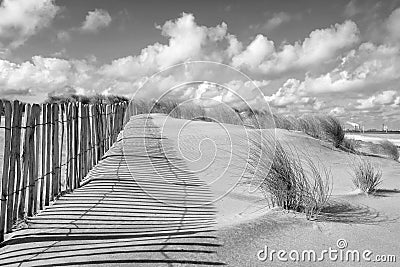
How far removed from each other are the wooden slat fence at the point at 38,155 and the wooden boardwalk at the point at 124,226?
0.20 meters

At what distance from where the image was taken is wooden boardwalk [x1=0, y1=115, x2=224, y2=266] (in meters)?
3.28

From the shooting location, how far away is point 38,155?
16.9 ft

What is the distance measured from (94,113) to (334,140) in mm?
10144

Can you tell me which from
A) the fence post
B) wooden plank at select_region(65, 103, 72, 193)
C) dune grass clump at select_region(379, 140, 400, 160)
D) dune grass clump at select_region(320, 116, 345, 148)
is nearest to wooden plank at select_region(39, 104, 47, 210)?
the fence post

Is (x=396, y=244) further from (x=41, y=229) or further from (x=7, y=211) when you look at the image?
(x=7, y=211)

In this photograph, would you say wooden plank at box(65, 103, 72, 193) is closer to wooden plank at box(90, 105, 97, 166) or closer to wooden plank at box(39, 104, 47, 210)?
wooden plank at box(39, 104, 47, 210)

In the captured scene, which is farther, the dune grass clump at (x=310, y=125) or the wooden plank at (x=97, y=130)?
the dune grass clump at (x=310, y=125)

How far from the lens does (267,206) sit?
16.4ft

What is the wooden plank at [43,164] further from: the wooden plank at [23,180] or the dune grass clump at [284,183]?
the dune grass clump at [284,183]

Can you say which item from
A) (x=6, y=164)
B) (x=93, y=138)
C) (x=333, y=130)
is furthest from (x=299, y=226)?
(x=333, y=130)

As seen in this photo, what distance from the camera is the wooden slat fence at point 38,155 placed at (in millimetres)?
4266

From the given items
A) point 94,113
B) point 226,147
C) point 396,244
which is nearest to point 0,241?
point 396,244

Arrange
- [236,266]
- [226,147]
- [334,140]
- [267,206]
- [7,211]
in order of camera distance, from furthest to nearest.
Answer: [334,140]
[226,147]
[267,206]
[7,211]
[236,266]

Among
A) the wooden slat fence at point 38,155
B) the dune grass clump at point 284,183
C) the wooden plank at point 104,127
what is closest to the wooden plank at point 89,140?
the wooden slat fence at point 38,155
